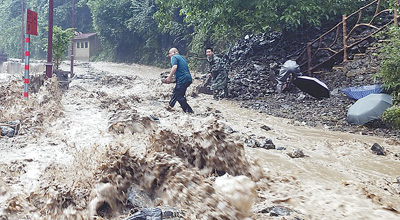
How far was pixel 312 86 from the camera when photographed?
9727mm

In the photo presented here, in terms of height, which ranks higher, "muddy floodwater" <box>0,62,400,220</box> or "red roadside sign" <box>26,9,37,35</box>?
"red roadside sign" <box>26,9,37,35</box>

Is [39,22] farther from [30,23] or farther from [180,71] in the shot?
[180,71]

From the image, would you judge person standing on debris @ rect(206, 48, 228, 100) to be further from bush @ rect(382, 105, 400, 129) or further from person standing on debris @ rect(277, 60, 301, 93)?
bush @ rect(382, 105, 400, 129)

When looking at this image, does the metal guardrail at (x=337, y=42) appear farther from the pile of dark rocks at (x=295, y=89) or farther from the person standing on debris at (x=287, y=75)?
the person standing on debris at (x=287, y=75)

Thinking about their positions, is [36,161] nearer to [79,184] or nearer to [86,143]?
[86,143]

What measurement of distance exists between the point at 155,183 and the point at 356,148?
3633mm

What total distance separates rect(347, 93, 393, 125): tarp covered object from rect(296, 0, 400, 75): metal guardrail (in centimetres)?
378

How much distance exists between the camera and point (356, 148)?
5312 mm

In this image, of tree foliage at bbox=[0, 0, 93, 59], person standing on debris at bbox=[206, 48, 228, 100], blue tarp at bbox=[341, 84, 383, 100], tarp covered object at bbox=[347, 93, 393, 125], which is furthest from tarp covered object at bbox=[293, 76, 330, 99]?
tree foliage at bbox=[0, 0, 93, 59]

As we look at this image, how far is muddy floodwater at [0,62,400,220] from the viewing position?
257cm

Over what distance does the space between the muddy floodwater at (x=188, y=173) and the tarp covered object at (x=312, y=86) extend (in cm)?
330

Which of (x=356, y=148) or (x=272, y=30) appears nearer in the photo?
(x=356, y=148)

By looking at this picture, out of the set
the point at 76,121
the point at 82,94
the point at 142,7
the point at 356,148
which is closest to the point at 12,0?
the point at 142,7

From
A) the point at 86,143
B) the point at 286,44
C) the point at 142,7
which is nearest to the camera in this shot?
the point at 86,143
